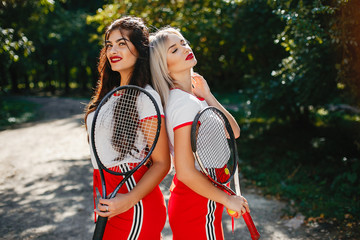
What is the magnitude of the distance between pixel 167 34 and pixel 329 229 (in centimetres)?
332

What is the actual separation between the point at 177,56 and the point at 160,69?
0.13 m

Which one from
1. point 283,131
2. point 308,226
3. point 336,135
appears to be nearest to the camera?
point 308,226

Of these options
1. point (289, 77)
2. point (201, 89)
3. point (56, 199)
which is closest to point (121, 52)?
point (201, 89)

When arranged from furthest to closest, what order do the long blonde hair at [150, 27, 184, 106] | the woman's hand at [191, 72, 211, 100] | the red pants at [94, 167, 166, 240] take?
the woman's hand at [191, 72, 211, 100]
the long blonde hair at [150, 27, 184, 106]
the red pants at [94, 167, 166, 240]

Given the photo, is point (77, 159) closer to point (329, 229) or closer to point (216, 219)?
point (329, 229)

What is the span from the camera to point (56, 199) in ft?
16.3

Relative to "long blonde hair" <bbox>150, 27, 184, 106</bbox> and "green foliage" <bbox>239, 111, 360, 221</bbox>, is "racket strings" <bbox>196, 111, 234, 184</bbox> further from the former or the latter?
"green foliage" <bbox>239, 111, 360, 221</bbox>

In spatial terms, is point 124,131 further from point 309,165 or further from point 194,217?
point 309,165

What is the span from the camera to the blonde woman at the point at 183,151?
174 centimetres

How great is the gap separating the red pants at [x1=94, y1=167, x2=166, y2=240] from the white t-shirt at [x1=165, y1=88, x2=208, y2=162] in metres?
0.33

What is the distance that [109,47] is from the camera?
2.04m

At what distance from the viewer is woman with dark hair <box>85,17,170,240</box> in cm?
175

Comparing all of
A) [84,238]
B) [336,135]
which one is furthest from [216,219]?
[336,135]

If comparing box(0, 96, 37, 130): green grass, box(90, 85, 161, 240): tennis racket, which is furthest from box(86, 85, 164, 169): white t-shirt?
box(0, 96, 37, 130): green grass
